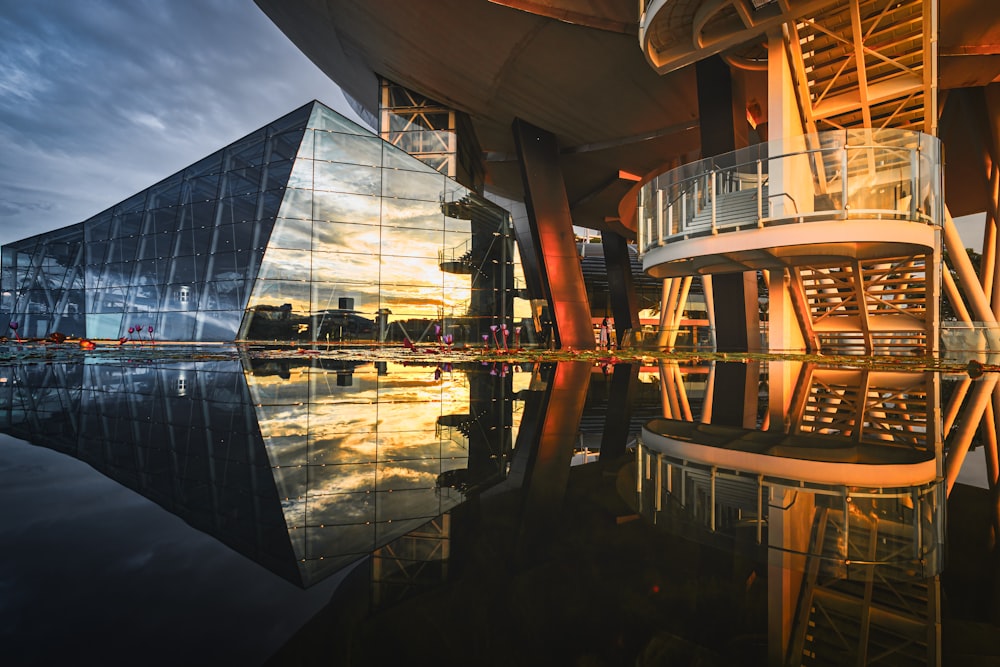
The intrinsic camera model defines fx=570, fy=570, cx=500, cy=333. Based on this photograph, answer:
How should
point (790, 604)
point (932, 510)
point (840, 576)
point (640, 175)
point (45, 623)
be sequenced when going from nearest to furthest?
point (45, 623) → point (790, 604) → point (840, 576) → point (932, 510) → point (640, 175)

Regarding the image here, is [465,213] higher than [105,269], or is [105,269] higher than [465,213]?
[465,213]

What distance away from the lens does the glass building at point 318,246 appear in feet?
76.4

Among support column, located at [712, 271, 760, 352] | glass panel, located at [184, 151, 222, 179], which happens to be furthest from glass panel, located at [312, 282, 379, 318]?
support column, located at [712, 271, 760, 352]

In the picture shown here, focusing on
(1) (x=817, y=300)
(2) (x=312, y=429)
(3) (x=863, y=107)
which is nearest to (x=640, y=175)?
(1) (x=817, y=300)

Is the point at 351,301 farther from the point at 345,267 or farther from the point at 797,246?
the point at 797,246

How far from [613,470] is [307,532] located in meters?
1.65

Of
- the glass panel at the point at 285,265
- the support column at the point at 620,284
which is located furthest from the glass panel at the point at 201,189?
the support column at the point at 620,284

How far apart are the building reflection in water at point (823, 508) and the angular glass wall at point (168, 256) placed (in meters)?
22.4

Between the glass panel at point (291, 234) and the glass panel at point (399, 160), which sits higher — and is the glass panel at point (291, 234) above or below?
below

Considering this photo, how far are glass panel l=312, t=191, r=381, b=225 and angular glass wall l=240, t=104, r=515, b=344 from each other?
0.04 m

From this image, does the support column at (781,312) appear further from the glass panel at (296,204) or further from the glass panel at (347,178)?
the glass panel at (296,204)

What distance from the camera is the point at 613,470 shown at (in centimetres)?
300

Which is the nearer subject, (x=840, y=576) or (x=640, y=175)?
(x=840, y=576)

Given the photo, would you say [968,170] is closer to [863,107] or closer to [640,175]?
[640,175]
